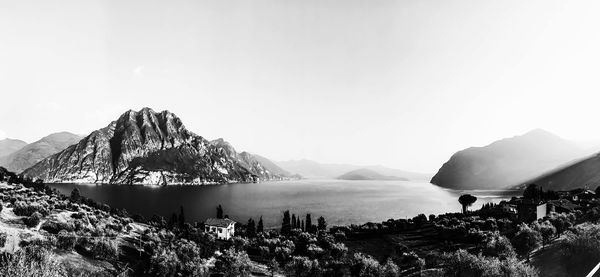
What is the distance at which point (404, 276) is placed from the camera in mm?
62844

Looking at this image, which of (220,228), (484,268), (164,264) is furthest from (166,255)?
(220,228)

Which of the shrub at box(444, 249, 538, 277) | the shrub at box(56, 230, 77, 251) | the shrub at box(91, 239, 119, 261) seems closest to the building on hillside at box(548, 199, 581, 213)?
the shrub at box(444, 249, 538, 277)

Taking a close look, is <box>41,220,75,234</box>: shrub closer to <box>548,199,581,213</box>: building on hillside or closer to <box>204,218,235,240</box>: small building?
<box>204,218,235,240</box>: small building

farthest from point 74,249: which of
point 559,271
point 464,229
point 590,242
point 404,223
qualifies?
point 404,223

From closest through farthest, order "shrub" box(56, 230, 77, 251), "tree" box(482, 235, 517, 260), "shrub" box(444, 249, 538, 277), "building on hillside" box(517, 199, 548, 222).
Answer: "shrub" box(444, 249, 538, 277) → "shrub" box(56, 230, 77, 251) → "tree" box(482, 235, 517, 260) → "building on hillside" box(517, 199, 548, 222)

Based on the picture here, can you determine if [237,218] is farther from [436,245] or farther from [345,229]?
[436,245]

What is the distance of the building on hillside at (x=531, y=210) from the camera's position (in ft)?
359

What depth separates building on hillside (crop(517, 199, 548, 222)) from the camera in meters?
109

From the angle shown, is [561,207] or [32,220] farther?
[561,207]

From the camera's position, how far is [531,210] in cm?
11150

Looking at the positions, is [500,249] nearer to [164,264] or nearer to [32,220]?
[164,264]

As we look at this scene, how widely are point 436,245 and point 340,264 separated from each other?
140 feet

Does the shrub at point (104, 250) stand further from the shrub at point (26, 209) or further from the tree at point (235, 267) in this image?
the shrub at point (26, 209)

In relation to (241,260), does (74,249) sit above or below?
above
